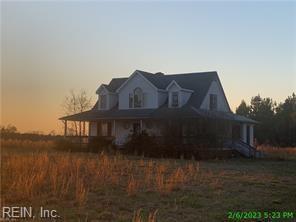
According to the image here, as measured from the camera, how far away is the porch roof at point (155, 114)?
35.6 m

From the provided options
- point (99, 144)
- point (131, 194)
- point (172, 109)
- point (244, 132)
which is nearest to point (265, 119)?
point (244, 132)

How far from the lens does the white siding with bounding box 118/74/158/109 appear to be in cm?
4069

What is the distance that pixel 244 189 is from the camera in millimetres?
14828

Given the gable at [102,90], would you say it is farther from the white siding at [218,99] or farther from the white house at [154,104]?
the white siding at [218,99]

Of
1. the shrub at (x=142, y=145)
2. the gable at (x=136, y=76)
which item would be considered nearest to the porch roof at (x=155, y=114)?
the gable at (x=136, y=76)

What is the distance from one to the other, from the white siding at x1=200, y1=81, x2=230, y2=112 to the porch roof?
1.04m

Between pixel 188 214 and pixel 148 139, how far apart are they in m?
22.7

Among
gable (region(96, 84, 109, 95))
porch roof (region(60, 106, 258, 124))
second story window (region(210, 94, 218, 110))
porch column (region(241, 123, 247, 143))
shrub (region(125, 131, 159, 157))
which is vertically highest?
gable (region(96, 84, 109, 95))

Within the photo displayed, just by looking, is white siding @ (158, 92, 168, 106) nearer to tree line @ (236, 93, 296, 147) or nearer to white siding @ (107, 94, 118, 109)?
white siding @ (107, 94, 118, 109)

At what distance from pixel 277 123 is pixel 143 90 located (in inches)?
1162

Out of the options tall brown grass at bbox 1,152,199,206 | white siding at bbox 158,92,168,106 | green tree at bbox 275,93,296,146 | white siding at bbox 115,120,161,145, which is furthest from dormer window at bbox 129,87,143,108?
green tree at bbox 275,93,296,146

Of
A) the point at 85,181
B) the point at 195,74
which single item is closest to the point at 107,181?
the point at 85,181

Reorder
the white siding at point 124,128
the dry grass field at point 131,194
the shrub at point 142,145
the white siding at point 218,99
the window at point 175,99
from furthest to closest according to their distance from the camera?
the white siding at point 218,99, the white siding at point 124,128, the window at point 175,99, the shrub at point 142,145, the dry grass field at point 131,194

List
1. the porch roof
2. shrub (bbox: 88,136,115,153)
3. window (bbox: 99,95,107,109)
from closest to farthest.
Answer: the porch roof < shrub (bbox: 88,136,115,153) < window (bbox: 99,95,107,109)
